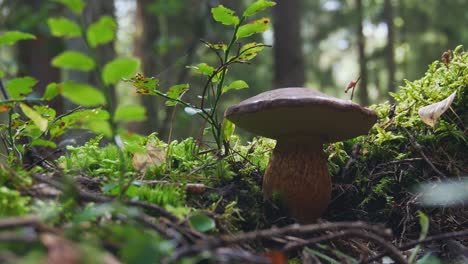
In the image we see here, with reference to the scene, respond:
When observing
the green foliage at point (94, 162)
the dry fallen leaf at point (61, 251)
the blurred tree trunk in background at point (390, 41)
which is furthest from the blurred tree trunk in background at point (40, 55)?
the blurred tree trunk in background at point (390, 41)

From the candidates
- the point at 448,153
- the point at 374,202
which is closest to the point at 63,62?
the point at 374,202

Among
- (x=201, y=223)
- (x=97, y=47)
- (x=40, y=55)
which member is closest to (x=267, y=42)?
(x=97, y=47)

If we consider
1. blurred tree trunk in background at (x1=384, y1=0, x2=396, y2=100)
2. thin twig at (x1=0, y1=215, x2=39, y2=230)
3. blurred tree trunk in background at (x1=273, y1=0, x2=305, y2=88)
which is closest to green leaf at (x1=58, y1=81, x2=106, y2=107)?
thin twig at (x1=0, y1=215, x2=39, y2=230)

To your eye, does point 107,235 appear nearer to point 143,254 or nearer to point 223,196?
point 143,254

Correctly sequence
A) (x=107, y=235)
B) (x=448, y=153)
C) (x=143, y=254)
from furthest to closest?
(x=448, y=153)
(x=107, y=235)
(x=143, y=254)

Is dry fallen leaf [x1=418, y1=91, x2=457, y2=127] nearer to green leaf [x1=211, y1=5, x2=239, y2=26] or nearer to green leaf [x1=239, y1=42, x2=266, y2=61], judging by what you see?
green leaf [x1=239, y1=42, x2=266, y2=61]

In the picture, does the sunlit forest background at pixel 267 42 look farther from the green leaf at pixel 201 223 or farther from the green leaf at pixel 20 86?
the green leaf at pixel 201 223
